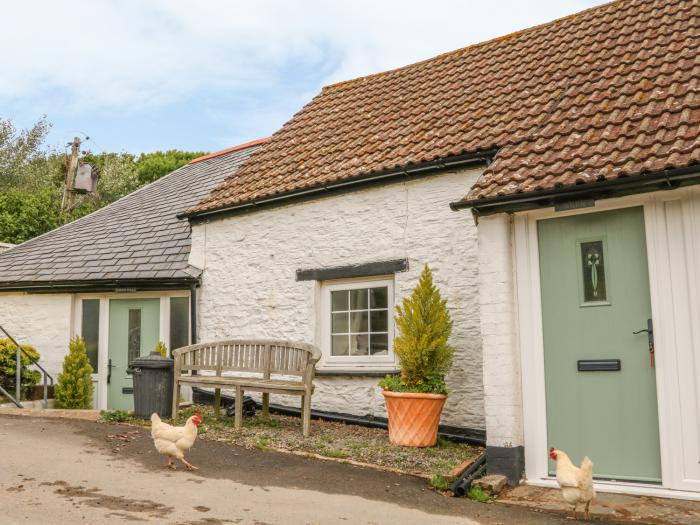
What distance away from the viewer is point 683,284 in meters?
5.72

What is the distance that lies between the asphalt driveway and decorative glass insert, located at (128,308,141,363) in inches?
165

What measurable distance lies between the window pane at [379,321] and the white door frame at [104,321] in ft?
12.4

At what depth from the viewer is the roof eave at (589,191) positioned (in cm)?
560

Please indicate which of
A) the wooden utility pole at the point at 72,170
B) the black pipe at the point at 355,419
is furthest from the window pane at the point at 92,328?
the wooden utility pole at the point at 72,170

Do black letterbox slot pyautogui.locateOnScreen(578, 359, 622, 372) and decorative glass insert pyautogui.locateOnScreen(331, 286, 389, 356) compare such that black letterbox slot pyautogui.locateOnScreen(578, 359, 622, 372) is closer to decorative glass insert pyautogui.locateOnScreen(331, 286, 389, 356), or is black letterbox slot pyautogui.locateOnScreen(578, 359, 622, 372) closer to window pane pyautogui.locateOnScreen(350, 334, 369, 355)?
decorative glass insert pyautogui.locateOnScreen(331, 286, 389, 356)

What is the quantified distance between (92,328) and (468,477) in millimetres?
8369

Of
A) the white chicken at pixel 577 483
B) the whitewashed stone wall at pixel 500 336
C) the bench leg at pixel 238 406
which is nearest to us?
the white chicken at pixel 577 483

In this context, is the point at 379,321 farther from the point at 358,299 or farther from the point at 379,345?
the point at 358,299

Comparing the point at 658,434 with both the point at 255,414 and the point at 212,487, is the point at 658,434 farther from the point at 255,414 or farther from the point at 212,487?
the point at 255,414

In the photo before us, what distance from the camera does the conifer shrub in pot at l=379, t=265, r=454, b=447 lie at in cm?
746

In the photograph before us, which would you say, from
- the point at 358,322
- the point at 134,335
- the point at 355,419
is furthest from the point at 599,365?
the point at 134,335

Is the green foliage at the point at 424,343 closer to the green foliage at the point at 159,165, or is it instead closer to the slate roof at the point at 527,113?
the slate roof at the point at 527,113

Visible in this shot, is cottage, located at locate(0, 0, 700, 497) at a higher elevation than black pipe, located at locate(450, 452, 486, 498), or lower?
higher

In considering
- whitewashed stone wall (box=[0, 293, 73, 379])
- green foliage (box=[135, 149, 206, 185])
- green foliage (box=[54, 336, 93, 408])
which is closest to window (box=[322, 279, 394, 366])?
green foliage (box=[54, 336, 93, 408])
